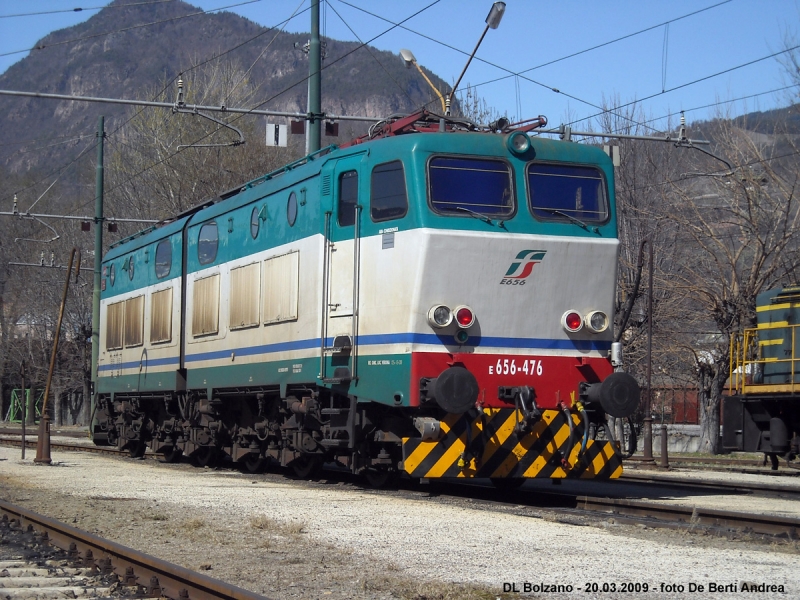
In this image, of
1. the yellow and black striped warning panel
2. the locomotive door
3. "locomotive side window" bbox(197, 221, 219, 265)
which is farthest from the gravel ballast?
"locomotive side window" bbox(197, 221, 219, 265)

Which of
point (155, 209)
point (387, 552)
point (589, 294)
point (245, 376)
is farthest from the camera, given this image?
point (155, 209)

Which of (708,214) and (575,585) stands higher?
(708,214)

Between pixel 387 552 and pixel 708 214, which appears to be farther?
pixel 708 214

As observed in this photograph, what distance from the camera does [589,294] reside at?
43.2 ft

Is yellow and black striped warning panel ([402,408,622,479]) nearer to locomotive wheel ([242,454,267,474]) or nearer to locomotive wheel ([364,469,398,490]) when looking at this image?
locomotive wheel ([364,469,398,490])

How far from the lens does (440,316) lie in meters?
12.3

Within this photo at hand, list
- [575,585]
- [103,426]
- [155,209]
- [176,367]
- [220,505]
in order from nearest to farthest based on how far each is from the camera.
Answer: [575,585] → [220,505] → [176,367] → [103,426] → [155,209]

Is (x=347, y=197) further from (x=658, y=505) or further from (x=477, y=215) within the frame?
(x=658, y=505)

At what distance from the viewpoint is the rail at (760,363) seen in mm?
17436

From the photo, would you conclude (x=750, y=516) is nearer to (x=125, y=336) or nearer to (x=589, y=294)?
(x=589, y=294)

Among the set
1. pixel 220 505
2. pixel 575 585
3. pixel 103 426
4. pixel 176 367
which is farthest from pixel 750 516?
pixel 103 426

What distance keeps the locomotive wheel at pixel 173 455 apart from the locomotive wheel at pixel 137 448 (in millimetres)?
1592

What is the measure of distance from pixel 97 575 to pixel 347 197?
675 cm

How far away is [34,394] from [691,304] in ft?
133
